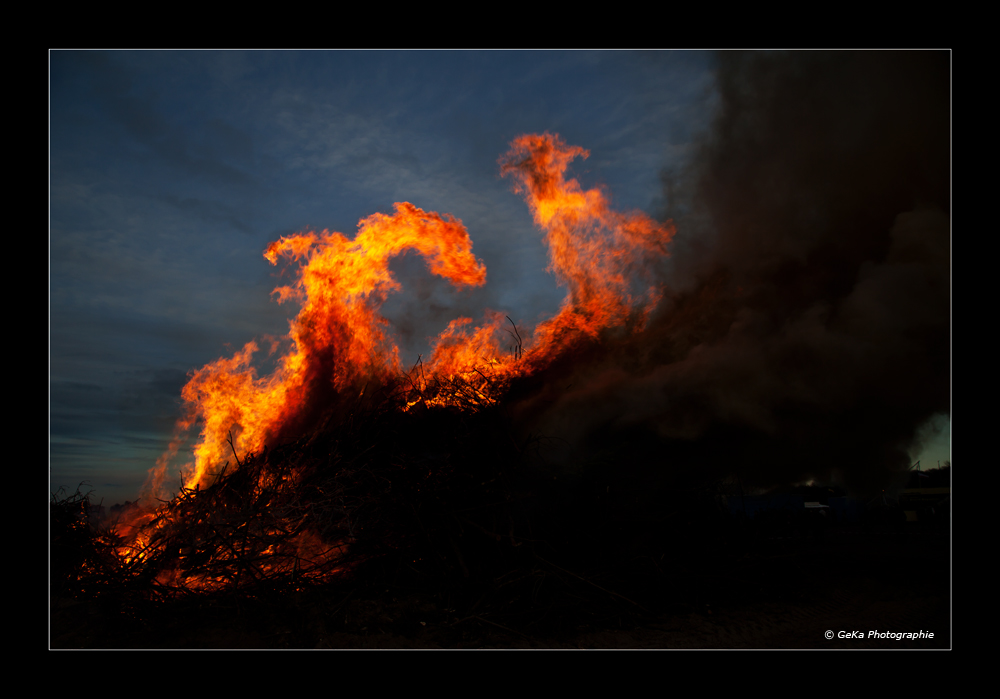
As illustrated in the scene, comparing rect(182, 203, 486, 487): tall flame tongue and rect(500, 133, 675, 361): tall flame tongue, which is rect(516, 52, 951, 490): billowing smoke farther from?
rect(182, 203, 486, 487): tall flame tongue

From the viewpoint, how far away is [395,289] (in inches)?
285

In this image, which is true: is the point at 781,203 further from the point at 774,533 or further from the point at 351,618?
the point at 351,618

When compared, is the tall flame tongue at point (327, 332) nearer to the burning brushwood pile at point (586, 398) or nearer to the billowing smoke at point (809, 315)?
the burning brushwood pile at point (586, 398)

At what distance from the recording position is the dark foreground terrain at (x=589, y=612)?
5.25 meters

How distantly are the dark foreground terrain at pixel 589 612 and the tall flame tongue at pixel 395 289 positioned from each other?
2088 mm

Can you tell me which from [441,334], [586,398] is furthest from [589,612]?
[441,334]

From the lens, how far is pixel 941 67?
544 centimetres

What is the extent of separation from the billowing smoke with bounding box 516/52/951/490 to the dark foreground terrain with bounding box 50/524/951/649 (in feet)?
4.39

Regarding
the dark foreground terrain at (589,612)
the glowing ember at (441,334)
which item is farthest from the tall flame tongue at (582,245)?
the dark foreground terrain at (589,612)

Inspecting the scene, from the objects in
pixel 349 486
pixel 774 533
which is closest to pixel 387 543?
pixel 349 486

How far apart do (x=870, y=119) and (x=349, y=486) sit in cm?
844

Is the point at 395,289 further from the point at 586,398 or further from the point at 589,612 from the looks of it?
the point at 589,612

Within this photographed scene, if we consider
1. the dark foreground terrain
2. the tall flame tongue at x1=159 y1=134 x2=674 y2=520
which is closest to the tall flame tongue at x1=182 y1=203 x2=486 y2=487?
the tall flame tongue at x1=159 y1=134 x2=674 y2=520

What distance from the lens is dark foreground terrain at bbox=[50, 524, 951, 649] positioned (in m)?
5.25
